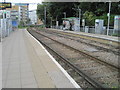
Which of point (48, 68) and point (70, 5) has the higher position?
point (70, 5)

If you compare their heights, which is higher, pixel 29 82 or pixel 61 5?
pixel 61 5

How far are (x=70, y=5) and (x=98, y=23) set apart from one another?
36027 mm

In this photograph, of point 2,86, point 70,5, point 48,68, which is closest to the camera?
point 2,86

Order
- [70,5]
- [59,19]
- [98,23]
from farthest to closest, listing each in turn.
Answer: [59,19], [70,5], [98,23]

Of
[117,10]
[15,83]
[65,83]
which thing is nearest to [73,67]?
[65,83]

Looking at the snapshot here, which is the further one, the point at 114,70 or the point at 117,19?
the point at 117,19

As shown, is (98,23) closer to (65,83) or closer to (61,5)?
(65,83)

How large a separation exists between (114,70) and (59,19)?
62057 millimetres

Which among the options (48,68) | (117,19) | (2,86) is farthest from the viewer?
(117,19)

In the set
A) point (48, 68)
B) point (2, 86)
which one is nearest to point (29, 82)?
point (2, 86)

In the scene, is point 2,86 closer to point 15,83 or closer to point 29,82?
point 15,83

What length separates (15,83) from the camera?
493 centimetres

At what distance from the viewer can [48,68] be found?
21.8 ft

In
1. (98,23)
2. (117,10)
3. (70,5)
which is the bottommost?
(98,23)
